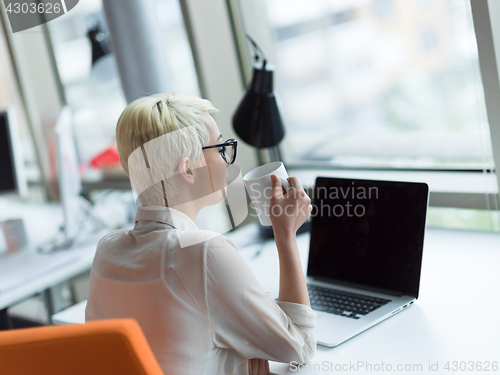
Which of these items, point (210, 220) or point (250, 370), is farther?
point (210, 220)

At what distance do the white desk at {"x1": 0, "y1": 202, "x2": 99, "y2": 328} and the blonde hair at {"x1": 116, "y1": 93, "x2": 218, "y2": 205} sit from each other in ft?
3.27

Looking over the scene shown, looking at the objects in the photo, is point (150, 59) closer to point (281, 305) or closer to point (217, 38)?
point (217, 38)

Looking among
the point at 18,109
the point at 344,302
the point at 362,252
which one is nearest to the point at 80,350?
the point at 344,302

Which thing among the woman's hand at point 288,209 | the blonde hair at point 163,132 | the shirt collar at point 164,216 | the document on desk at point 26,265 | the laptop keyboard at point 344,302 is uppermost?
the blonde hair at point 163,132

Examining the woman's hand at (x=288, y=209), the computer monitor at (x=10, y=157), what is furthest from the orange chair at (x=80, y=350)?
the computer monitor at (x=10, y=157)

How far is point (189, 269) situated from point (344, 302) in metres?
0.50

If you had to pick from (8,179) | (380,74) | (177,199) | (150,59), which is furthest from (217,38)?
(177,199)

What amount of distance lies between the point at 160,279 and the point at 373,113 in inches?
56.0

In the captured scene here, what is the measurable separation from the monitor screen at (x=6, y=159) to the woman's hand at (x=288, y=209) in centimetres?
A: 169

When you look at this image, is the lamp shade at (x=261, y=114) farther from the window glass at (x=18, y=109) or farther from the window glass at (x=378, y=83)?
the window glass at (x=18, y=109)

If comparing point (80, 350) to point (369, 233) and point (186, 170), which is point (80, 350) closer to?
point (186, 170)

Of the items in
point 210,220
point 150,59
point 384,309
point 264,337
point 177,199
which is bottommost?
point 384,309

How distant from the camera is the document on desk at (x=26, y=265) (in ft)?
5.88

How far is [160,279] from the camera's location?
2.96 feet
